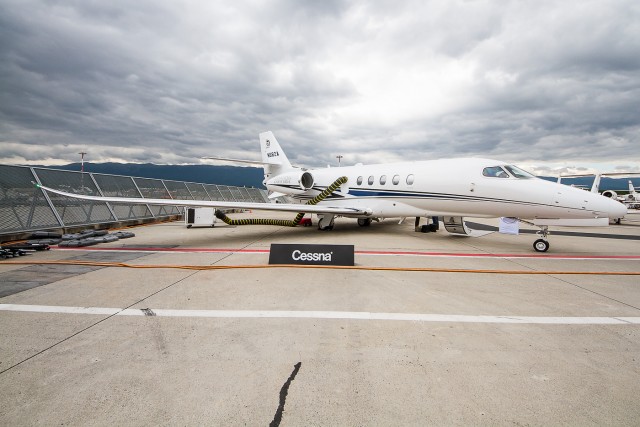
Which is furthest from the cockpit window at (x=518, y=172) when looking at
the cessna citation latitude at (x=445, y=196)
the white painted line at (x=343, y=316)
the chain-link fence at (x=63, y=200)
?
the chain-link fence at (x=63, y=200)

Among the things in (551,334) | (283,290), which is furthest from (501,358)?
(283,290)

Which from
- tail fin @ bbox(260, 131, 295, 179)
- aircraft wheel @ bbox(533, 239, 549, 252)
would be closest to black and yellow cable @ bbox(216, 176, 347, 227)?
tail fin @ bbox(260, 131, 295, 179)

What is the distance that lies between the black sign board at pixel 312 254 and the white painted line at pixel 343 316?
2476mm

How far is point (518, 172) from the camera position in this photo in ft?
27.8

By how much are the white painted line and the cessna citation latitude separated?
4.74m

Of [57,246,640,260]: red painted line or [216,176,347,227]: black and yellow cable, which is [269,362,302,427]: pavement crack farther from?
[216,176,347,227]: black and yellow cable

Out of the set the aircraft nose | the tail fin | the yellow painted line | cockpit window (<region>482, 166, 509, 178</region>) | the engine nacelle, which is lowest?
the yellow painted line

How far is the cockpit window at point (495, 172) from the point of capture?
8586 millimetres

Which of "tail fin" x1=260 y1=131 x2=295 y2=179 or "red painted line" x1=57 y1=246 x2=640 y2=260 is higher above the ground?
"tail fin" x1=260 y1=131 x2=295 y2=179

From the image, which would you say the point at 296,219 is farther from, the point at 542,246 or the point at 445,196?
the point at 542,246

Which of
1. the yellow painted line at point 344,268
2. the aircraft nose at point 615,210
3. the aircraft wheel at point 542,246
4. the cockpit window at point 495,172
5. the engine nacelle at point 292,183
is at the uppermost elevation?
the cockpit window at point 495,172

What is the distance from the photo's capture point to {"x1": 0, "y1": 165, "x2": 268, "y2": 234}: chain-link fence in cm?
876

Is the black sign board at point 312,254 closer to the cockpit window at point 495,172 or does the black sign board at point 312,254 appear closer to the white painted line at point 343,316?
the white painted line at point 343,316

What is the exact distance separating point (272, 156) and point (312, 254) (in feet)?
41.1
